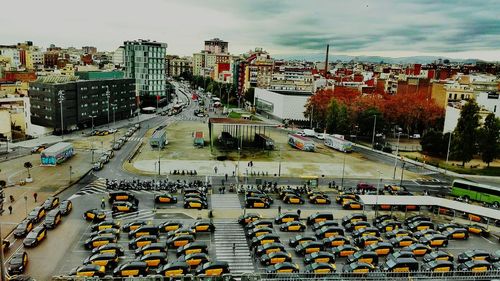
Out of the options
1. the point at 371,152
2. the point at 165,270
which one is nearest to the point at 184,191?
the point at 165,270

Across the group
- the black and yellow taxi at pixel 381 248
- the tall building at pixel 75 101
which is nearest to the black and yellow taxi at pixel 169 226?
the black and yellow taxi at pixel 381 248

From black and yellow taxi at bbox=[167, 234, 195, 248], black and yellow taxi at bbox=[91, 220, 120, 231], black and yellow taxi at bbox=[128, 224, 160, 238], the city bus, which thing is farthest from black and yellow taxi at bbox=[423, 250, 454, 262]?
black and yellow taxi at bbox=[91, 220, 120, 231]

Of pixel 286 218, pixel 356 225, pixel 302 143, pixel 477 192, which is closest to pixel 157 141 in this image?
pixel 302 143

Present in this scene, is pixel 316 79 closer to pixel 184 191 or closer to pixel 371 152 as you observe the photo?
pixel 371 152

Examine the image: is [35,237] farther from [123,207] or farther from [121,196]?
[121,196]

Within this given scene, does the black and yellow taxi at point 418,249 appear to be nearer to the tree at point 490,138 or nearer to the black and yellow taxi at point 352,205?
the black and yellow taxi at point 352,205

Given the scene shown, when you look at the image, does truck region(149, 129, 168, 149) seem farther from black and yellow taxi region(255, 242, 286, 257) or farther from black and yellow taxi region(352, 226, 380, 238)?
black and yellow taxi region(352, 226, 380, 238)
